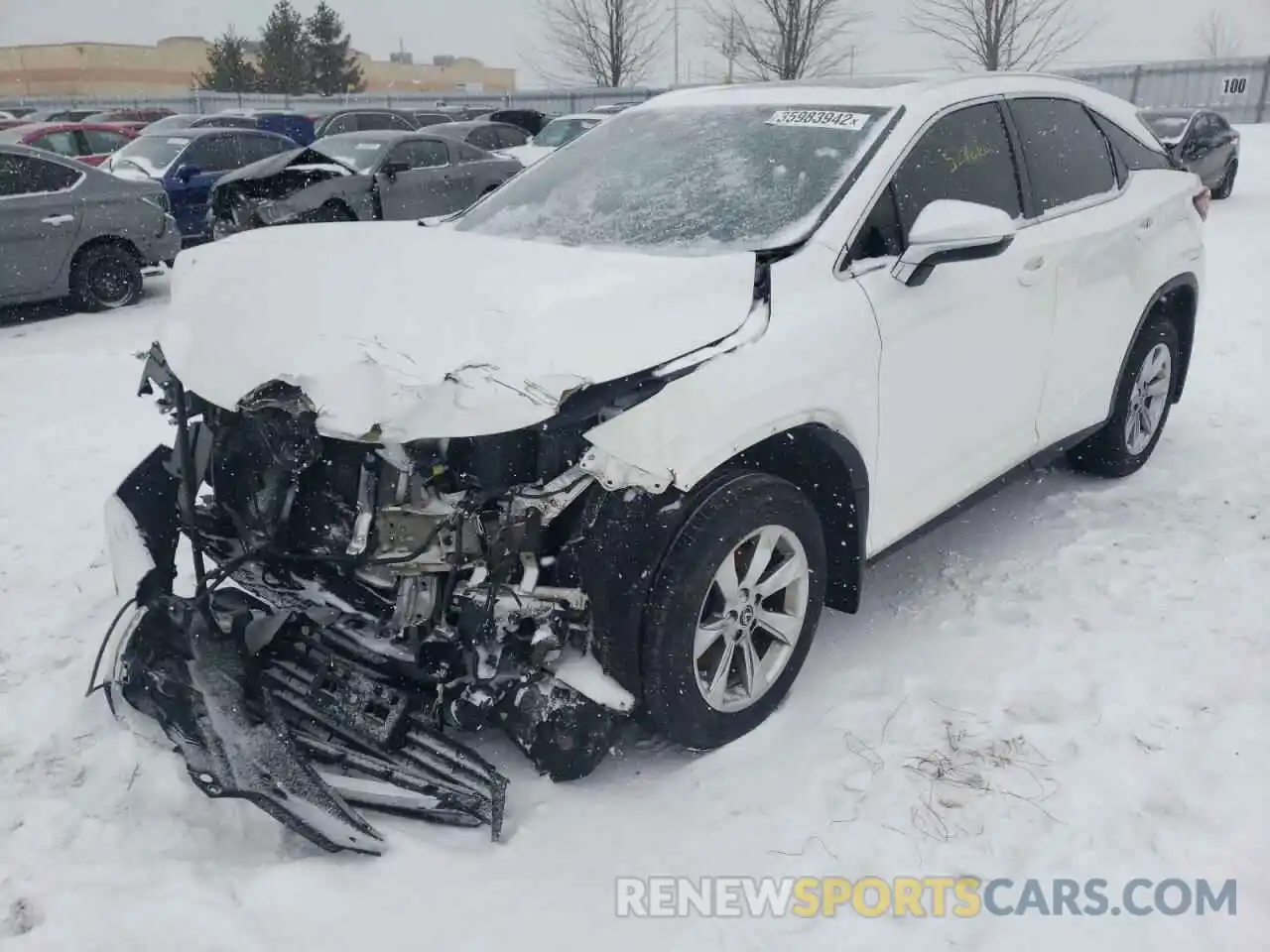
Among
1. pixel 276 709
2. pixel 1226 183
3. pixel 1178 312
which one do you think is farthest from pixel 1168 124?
pixel 276 709

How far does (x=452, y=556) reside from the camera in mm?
2629

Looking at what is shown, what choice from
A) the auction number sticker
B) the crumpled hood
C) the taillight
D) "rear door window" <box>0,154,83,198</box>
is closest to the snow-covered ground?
the crumpled hood

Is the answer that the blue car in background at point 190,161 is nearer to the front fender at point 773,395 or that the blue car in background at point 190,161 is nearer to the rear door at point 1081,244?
the rear door at point 1081,244

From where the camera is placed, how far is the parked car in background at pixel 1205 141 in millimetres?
14766

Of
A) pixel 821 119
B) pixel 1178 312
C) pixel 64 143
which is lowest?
pixel 1178 312

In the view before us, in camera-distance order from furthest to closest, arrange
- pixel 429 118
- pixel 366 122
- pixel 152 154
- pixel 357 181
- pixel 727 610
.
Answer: pixel 429 118
pixel 366 122
pixel 152 154
pixel 357 181
pixel 727 610

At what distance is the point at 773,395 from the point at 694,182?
3.94 feet

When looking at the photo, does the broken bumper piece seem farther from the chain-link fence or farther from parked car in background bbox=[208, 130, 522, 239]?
the chain-link fence

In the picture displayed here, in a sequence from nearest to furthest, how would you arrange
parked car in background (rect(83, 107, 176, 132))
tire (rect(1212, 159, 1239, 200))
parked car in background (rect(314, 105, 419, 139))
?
tire (rect(1212, 159, 1239, 200))
parked car in background (rect(314, 105, 419, 139))
parked car in background (rect(83, 107, 176, 132))

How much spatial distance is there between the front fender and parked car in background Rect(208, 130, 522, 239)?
21.0 ft

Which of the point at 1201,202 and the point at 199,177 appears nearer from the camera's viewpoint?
the point at 1201,202

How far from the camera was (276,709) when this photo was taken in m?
2.81

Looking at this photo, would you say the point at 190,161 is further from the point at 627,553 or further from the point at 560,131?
the point at 627,553

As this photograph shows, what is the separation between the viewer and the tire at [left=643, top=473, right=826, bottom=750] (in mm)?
2721
